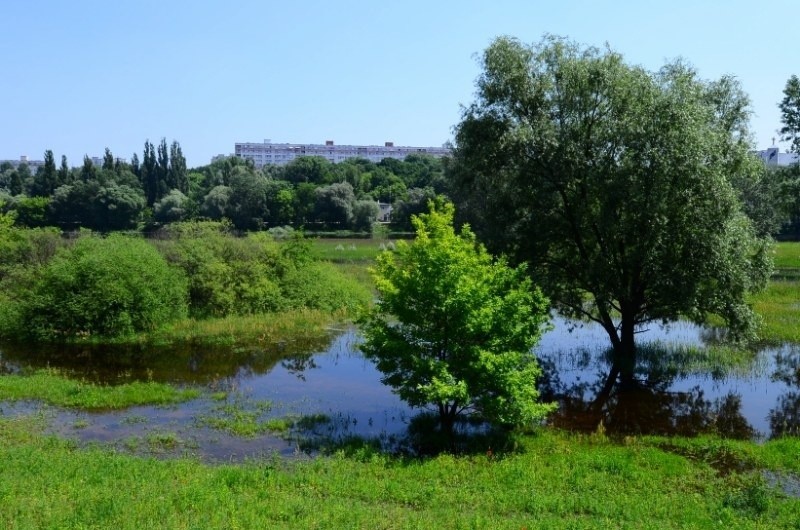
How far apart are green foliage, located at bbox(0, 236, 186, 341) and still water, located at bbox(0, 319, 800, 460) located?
2.30 m

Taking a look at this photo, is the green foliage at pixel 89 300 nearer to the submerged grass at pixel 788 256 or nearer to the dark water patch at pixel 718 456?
the dark water patch at pixel 718 456

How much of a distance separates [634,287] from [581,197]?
4353mm

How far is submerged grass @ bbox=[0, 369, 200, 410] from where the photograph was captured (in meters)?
22.9

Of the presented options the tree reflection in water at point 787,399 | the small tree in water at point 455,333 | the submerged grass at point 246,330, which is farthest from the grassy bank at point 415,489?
the submerged grass at point 246,330

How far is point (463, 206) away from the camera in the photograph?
56.7 metres

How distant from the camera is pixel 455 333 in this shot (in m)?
18.6

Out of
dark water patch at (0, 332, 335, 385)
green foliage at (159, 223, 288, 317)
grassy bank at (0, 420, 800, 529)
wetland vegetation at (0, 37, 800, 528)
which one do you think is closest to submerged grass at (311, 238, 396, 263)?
green foliage at (159, 223, 288, 317)

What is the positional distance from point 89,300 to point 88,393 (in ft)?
37.7

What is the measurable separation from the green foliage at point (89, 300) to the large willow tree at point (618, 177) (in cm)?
1806

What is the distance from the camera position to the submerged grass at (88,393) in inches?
901

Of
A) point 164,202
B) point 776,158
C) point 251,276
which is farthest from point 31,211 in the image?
point 776,158

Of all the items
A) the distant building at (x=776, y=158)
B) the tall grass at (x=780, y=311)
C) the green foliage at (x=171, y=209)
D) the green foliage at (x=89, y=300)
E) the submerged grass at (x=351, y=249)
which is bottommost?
the tall grass at (x=780, y=311)

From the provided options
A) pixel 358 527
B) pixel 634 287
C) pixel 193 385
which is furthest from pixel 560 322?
pixel 358 527

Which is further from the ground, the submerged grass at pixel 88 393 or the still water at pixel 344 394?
the submerged grass at pixel 88 393
